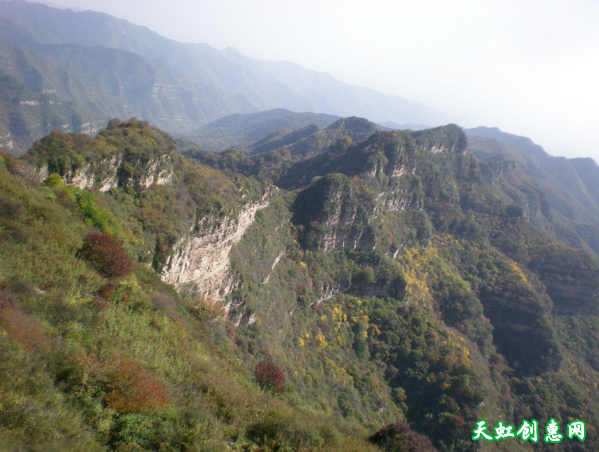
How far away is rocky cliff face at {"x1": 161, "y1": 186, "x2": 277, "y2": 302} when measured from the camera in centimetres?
2434

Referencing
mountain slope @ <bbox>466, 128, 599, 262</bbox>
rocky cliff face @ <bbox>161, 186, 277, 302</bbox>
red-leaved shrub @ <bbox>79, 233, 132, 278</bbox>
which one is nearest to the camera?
red-leaved shrub @ <bbox>79, 233, 132, 278</bbox>

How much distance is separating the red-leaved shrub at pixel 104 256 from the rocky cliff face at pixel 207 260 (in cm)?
995

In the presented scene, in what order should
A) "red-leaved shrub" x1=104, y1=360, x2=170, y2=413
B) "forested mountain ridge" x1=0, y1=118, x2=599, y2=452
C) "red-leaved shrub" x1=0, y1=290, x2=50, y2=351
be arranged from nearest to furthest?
"red-leaved shrub" x1=0, y1=290, x2=50, y2=351 → "red-leaved shrub" x1=104, y1=360, x2=170, y2=413 → "forested mountain ridge" x1=0, y1=118, x2=599, y2=452

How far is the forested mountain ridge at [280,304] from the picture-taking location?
7656 millimetres

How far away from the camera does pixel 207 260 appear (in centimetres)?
2792

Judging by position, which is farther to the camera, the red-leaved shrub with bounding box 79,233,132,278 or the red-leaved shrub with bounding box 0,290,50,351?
the red-leaved shrub with bounding box 79,233,132,278

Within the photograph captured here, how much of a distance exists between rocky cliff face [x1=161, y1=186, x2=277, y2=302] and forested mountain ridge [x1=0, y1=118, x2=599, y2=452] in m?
0.18

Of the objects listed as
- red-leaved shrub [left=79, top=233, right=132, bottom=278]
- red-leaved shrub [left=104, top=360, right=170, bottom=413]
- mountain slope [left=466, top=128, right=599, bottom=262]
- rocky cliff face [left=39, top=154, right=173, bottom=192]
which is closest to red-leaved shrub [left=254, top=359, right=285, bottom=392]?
red-leaved shrub [left=104, top=360, right=170, bottom=413]

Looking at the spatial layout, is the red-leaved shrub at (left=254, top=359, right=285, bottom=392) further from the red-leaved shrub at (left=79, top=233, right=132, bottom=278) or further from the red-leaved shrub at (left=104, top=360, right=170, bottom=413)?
the red-leaved shrub at (left=79, top=233, right=132, bottom=278)

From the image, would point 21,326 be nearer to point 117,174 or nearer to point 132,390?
point 132,390

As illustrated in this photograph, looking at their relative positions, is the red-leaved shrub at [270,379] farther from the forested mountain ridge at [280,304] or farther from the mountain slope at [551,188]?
the mountain slope at [551,188]

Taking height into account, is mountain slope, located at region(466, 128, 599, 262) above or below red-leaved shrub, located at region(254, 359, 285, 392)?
above

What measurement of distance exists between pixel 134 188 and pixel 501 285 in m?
69.2

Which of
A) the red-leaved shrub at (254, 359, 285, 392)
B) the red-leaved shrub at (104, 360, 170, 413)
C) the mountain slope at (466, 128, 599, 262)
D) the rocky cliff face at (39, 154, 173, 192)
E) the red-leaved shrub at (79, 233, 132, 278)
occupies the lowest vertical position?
the red-leaved shrub at (254, 359, 285, 392)
